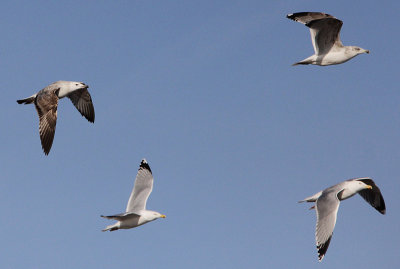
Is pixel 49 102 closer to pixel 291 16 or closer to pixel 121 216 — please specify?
pixel 121 216

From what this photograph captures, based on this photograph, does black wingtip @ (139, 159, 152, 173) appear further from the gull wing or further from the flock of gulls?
the gull wing

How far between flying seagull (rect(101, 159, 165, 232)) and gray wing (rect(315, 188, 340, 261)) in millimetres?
4423

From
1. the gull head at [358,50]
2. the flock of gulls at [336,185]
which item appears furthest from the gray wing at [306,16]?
the gull head at [358,50]

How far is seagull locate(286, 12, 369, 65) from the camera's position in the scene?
69.4 feet

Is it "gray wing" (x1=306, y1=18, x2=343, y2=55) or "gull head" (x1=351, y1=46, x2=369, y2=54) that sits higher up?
"gray wing" (x1=306, y1=18, x2=343, y2=55)

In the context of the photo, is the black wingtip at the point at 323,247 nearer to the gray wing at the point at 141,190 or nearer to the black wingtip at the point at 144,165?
the gray wing at the point at 141,190

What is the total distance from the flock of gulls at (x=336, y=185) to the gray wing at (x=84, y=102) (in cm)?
207

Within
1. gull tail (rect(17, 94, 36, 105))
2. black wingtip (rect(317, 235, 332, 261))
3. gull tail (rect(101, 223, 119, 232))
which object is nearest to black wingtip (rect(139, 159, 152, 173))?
gull tail (rect(101, 223, 119, 232))

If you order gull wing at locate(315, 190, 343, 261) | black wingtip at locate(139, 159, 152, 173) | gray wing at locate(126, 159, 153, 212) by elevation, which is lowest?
gull wing at locate(315, 190, 343, 261)

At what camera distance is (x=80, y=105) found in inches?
1008

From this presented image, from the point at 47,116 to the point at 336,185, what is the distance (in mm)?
9066

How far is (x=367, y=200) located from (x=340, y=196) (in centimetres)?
234

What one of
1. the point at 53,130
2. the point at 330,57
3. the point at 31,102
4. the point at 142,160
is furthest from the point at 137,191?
the point at 330,57

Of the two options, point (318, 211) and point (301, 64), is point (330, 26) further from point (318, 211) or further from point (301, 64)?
point (318, 211)
